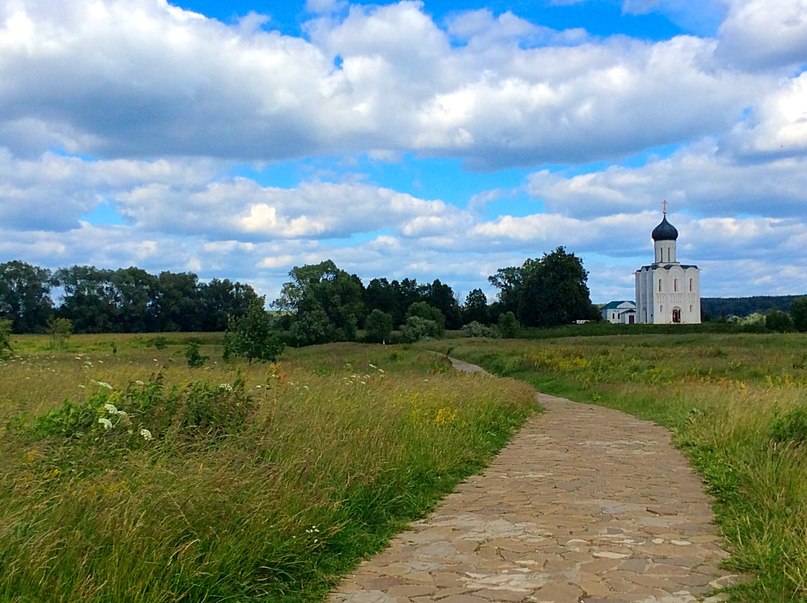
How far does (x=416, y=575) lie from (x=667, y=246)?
118 m

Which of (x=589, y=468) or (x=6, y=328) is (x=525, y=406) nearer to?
(x=589, y=468)

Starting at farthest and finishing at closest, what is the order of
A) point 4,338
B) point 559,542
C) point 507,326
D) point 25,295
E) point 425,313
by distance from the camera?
1. point 25,295
2. point 425,313
3. point 507,326
4. point 4,338
5. point 559,542

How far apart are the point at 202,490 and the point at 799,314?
Answer: 279ft

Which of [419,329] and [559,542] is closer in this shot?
[559,542]

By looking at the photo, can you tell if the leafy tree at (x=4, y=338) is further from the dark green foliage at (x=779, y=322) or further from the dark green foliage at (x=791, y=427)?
the dark green foliage at (x=779, y=322)

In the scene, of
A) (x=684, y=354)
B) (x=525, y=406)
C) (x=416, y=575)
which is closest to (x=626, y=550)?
(x=416, y=575)

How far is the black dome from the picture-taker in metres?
114

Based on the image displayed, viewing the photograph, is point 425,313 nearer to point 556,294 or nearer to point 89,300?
point 556,294

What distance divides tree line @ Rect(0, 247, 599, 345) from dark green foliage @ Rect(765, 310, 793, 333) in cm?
2478

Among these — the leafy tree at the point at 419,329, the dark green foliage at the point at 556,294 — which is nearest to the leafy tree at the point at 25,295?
the leafy tree at the point at 419,329

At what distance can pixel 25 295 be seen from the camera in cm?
9112

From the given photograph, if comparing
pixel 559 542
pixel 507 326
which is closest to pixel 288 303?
pixel 507 326

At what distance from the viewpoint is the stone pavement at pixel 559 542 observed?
5.38m

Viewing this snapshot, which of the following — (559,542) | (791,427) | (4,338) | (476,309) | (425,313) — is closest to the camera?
(559,542)
